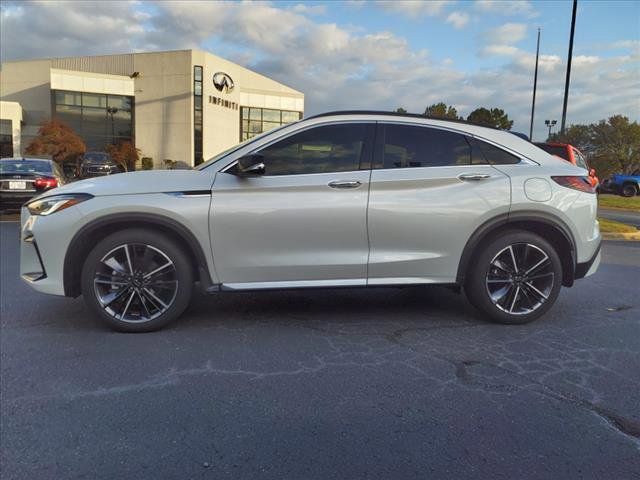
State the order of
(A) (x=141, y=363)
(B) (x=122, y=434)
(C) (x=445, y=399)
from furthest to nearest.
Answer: (A) (x=141, y=363)
(C) (x=445, y=399)
(B) (x=122, y=434)

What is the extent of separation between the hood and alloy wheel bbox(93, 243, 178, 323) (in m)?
0.45

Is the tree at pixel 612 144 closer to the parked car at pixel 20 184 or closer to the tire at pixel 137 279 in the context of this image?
the parked car at pixel 20 184

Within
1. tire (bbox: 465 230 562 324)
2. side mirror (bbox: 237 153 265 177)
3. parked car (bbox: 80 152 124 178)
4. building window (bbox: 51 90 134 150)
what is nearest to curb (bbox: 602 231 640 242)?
tire (bbox: 465 230 562 324)

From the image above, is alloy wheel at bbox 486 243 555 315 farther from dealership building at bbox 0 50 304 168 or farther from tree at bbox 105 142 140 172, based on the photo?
dealership building at bbox 0 50 304 168

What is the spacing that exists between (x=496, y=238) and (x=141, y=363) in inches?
119

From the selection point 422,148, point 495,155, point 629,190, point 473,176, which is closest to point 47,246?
point 422,148

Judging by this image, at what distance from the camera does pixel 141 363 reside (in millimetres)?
3580

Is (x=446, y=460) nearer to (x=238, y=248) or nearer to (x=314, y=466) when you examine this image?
(x=314, y=466)

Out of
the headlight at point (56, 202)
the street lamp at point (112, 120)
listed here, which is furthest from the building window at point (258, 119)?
the headlight at point (56, 202)

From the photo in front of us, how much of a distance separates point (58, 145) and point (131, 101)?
13.0m

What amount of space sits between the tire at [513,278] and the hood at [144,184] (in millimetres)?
2413

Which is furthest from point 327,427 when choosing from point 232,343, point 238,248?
point 238,248

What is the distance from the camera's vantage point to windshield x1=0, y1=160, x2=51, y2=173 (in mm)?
11875

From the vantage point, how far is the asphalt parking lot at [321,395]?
245 centimetres
